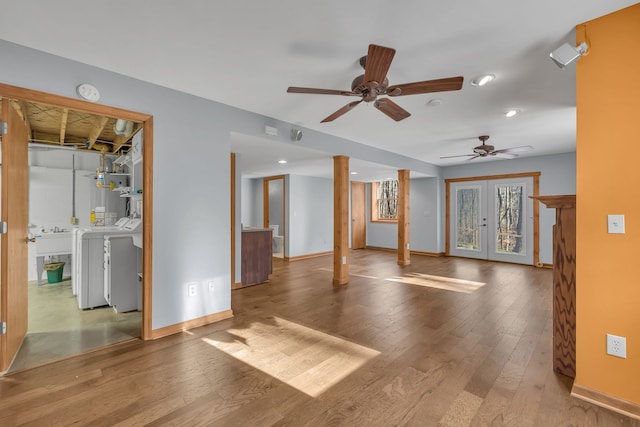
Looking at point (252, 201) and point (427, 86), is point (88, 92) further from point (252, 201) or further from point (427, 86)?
point (252, 201)

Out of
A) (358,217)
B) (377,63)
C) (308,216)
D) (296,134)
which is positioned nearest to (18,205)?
(296,134)

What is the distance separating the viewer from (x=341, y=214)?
4816mm

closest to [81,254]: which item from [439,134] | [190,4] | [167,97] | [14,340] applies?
[14,340]

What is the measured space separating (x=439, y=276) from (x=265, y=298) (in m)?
3.28

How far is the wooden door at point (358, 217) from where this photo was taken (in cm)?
923

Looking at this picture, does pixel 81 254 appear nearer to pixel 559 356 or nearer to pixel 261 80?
pixel 261 80

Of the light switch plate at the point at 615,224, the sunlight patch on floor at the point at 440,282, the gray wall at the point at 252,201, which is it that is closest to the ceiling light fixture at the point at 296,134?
the sunlight patch on floor at the point at 440,282

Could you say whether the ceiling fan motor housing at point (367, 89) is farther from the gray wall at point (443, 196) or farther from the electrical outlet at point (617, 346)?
the gray wall at point (443, 196)

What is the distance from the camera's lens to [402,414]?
172 cm

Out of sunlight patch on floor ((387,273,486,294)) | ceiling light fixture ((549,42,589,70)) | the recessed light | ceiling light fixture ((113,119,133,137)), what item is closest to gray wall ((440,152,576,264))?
sunlight patch on floor ((387,273,486,294))

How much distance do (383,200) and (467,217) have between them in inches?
107

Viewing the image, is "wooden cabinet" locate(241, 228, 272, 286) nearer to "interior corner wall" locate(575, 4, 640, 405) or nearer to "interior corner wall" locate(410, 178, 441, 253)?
"interior corner wall" locate(575, 4, 640, 405)

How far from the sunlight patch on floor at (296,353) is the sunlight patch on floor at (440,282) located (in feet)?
8.44

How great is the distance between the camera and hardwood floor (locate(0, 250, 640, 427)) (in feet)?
5.60
